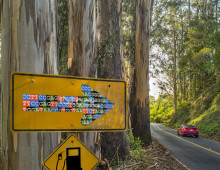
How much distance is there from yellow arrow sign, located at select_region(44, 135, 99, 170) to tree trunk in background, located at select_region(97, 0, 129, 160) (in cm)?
615

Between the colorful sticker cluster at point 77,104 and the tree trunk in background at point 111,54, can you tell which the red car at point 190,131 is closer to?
the tree trunk in background at point 111,54

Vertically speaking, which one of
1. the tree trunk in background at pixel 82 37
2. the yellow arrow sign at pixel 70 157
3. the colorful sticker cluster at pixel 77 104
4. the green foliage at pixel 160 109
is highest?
the tree trunk in background at pixel 82 37

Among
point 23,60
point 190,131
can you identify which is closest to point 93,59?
point 23,60

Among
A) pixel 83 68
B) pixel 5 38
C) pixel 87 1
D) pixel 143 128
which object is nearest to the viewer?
pixel 5 38

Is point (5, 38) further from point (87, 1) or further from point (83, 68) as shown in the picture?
point (87, 1)

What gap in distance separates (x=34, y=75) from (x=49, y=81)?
5.7 inches

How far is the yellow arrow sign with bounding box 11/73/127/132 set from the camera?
2232 mm

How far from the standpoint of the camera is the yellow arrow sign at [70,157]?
2363 mm

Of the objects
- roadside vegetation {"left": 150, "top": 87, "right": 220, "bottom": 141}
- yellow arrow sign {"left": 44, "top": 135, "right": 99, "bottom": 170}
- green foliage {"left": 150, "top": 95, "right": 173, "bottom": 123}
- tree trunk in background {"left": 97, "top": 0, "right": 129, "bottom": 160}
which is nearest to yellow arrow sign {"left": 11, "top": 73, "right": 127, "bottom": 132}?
yellow arrow sign {"left": 44, "top": 135, "right": 99, "bottom": 170}

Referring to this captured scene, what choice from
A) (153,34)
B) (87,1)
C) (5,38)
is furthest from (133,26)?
(5,38)

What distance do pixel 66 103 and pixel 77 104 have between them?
0.11m

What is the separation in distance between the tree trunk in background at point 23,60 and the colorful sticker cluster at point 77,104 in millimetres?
385

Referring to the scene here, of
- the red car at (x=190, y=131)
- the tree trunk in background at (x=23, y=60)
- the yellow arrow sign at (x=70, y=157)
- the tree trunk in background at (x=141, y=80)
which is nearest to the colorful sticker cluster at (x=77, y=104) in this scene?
the yellow arrow sign at (x=70, y=157)

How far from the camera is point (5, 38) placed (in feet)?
8.80
